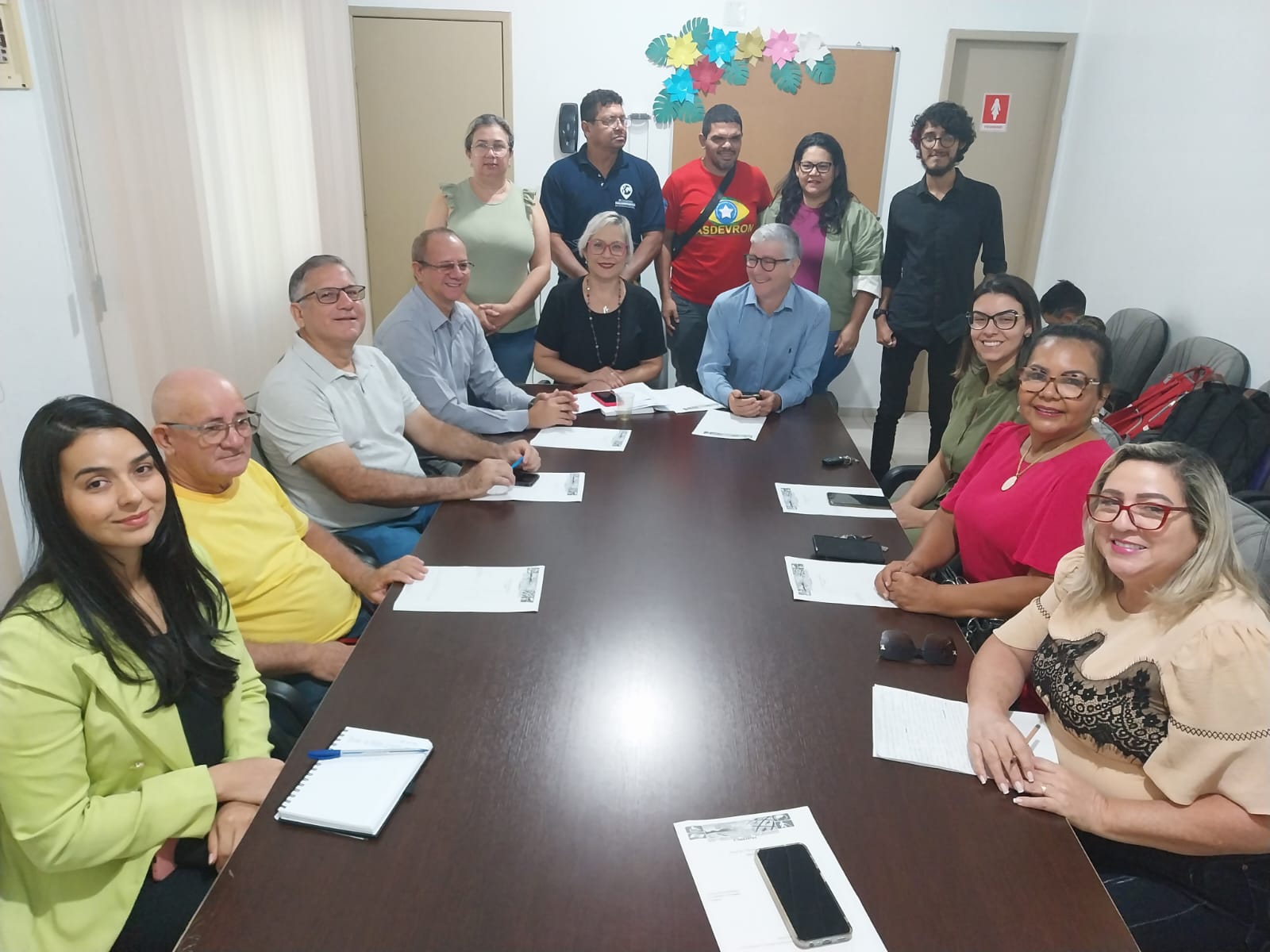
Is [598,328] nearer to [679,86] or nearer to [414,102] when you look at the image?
[679,86]

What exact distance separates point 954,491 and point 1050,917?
4.15 ft

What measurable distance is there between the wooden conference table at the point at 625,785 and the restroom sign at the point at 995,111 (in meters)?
3.92

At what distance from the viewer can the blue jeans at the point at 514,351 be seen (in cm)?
369

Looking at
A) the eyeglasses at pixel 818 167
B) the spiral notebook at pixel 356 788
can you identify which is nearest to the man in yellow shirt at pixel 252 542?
the spiral notebook at pixel 356 788

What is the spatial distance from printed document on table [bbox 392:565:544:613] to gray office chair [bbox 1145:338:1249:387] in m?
2.80

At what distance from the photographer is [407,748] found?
125 centimetres

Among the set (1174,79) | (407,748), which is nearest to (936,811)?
(407,748)

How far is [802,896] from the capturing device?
103cm

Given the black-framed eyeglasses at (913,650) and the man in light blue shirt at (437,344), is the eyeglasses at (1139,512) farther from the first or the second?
the man in light blue shirt at (437,344)

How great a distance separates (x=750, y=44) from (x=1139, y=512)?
4.11 m

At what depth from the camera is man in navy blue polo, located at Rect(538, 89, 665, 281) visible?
12.5 feet

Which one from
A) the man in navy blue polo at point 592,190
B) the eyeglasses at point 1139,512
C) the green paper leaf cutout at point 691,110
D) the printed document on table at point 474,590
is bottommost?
the printed document on table at point 474,590

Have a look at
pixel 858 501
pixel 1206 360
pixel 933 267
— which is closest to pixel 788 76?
pixel 933 267

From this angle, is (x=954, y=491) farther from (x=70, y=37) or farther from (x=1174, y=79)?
(x=1174, y=79)
